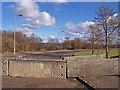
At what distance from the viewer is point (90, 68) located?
17.9ft

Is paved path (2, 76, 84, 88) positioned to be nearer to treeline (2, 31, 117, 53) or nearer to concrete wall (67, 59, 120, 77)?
concrete wall (67, 59, 120, 77)

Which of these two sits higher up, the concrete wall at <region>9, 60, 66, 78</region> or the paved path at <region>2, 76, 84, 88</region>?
the concrete wall at <region>9, 60, 66, 78</region>

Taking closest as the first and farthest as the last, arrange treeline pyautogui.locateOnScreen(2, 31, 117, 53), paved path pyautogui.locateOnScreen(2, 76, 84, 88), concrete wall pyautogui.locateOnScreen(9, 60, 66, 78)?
paved path pyautogui.locateOnScreen(2, 76, 84, 88) < concrete wall pyautogui.locateOnScreen(9, 60, 66, 78) < treeline pyautogui.locateOnScreen(2, 31, 117, 53)

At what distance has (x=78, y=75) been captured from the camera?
5.44 meters

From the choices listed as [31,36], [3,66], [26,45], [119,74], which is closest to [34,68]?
[3,66]

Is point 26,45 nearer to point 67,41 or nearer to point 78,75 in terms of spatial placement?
point 67,41

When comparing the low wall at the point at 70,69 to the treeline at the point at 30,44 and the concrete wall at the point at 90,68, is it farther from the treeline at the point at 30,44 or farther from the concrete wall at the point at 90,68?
the treeline at the point at 30,44

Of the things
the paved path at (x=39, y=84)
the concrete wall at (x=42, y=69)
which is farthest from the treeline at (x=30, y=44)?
the paved path at (x=39, y=84)

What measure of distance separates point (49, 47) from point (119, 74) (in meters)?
49.2

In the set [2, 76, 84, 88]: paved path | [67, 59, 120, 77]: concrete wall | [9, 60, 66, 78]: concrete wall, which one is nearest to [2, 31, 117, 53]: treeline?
[67, 59, 120, 77]: concrete wall

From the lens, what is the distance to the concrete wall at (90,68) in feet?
17.9

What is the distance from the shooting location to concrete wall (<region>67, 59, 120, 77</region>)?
5.45 metres

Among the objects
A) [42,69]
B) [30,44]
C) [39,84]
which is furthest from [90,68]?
[30,44]

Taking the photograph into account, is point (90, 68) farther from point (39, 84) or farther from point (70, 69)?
point (39, 84)
